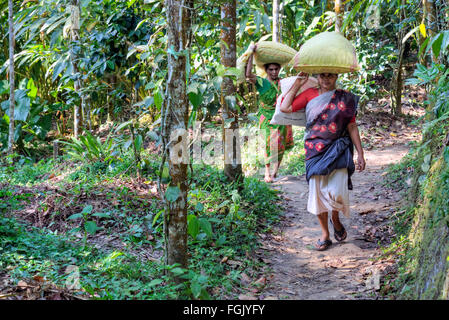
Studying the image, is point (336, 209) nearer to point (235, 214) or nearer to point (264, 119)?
point (235, 214)

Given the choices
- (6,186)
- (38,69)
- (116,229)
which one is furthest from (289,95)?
(38,69)

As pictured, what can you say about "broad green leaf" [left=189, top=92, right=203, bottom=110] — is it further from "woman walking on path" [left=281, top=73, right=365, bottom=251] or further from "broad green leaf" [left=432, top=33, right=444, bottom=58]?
"broad green leaf" [left=432, top=33, right=444, bottom=58]

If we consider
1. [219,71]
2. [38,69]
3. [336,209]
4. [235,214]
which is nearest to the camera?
[219,71]

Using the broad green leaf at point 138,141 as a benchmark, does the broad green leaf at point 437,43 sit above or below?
above

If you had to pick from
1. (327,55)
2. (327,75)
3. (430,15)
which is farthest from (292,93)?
(430,15)

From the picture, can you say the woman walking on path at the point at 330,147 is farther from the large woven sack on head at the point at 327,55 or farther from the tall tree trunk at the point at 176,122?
the tall tree trunk at the point at 176,122

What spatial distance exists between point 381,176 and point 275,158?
1.49 m

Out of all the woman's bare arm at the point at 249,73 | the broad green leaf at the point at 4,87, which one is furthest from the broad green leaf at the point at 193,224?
the broad green leaf at the point at 4,87

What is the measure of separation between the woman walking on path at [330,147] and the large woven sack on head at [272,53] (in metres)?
1.08

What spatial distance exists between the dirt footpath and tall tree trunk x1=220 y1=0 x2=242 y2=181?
33.2 inches

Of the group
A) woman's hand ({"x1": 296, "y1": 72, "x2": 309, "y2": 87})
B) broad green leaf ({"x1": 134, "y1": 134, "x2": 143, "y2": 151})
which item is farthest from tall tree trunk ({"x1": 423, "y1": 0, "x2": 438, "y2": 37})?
broad green leaf ({"x1": 134, "y1": 134, "x2": 143, "y2": 151})

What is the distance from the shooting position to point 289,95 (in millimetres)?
4379

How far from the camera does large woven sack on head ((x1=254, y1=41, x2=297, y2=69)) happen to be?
5.25 meters

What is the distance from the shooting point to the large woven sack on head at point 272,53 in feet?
17.2
